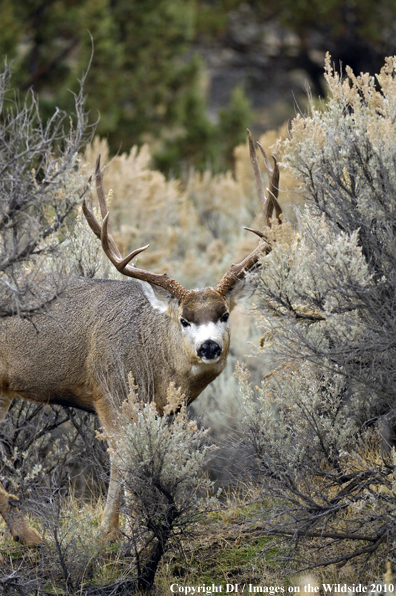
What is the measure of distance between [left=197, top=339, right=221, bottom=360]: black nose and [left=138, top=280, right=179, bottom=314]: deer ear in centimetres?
67

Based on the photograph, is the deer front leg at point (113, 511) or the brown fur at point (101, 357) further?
the brown fur at point (101, 357)

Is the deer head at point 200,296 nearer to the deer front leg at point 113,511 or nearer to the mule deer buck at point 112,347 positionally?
the mule deer buck at point 112,347

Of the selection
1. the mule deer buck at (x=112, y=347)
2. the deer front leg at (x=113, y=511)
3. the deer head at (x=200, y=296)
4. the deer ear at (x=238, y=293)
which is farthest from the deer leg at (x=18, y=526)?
the deer ear at (x=238, y=293)

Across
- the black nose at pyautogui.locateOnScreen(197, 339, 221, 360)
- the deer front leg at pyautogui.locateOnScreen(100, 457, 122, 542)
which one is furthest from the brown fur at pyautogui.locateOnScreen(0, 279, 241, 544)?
the black nose at pyautogui.locateOnScreen(197, 339, 221, 360)

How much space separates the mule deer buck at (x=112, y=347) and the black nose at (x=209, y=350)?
0.51 ft

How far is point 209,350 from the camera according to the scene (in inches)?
215

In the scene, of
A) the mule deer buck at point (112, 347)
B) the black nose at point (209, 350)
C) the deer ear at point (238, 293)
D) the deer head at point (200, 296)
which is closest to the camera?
the black nose at point (209, 350)

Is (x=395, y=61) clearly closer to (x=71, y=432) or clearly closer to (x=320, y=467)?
(x=320, y=467)

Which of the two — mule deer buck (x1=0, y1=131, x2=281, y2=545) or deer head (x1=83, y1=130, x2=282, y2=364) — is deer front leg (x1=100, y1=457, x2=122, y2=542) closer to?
mule deer buck (x1=0, y1=131, x2=281, y2=545)

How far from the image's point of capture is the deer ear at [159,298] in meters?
6.06

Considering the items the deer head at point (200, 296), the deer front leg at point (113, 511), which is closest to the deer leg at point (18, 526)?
the deer front leg at point (113, 511)

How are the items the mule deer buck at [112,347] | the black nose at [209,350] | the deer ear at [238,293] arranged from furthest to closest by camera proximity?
the deer ear at [238,293]
the mule deer buck at [112,347]
the black nose at [209,350]

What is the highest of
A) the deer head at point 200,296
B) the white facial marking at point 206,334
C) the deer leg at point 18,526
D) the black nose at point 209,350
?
the deer head at point 200,296

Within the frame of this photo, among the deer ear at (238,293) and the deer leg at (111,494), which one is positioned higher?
the deer ear at (238,293)
